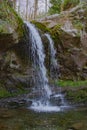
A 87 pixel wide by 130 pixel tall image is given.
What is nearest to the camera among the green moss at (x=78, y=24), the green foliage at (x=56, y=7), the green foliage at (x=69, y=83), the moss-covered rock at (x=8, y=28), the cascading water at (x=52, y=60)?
the moss-covered rock at (x=8, y=28)

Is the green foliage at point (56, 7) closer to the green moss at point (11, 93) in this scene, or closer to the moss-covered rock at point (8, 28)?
the moss-covered rock at point (8, 28)

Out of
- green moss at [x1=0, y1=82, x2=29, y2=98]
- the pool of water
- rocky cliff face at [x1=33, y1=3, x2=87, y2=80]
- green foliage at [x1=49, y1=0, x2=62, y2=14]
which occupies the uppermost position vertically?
green foliage at [x1=49, y1=0, x2=62, y2=14]

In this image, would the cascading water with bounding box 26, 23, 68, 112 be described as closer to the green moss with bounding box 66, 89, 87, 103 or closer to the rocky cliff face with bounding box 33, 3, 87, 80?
the rocky cliff face with bounding box 33, 3, 87, 80

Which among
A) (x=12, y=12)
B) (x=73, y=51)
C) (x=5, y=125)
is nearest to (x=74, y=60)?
(x=73, y=51)

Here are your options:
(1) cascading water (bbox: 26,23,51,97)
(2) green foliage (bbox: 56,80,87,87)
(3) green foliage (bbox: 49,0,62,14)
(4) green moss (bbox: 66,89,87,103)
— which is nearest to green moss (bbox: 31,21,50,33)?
(1) cascading water (bbox: 26,23,51,97)

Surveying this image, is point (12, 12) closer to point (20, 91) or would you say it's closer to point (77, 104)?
point (20, 91)

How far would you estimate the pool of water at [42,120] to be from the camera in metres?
7.66

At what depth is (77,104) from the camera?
38.7 feet

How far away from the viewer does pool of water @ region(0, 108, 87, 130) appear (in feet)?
25.1

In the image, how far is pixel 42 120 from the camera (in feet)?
28.2

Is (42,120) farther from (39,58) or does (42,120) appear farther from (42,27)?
(42,27)

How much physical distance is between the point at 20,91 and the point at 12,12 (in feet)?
11.1

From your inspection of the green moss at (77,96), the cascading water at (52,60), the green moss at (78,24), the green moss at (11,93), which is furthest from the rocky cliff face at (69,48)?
the green moss at (11,93)

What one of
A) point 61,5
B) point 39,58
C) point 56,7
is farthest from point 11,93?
point 56,7
